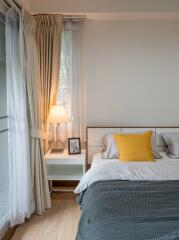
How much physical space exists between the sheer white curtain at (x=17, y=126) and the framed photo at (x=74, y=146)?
767 millimetres

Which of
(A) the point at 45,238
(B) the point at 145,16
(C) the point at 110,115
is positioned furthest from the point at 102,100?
(A) the point at 45,238

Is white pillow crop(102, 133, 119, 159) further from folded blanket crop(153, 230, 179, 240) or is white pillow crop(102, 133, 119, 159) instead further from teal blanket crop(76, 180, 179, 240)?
folded blanket crop(153, 230, 179, 240)

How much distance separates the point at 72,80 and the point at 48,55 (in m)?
0.46

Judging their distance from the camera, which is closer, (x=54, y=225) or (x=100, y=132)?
(x=54, y=225)

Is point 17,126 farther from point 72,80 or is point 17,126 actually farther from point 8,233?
point 72,80

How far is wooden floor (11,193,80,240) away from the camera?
2.59 metres

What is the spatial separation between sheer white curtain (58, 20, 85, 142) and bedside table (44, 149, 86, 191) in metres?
0.35

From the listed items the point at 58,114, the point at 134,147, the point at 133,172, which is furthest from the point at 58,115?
the point at 133,172

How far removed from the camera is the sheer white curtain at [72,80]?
3606 mm

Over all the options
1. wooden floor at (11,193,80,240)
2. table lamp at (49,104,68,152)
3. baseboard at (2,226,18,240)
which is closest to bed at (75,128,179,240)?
wooden floor at (11,193,80,240)

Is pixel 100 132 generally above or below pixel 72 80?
below

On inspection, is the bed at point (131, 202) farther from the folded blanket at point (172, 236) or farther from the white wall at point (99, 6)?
the white wall at point (99, 6)

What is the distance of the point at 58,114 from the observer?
338 centimetres

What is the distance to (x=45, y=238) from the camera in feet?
8.36
